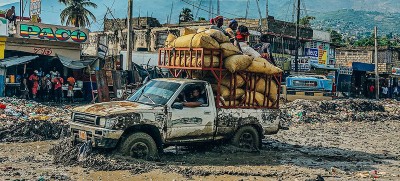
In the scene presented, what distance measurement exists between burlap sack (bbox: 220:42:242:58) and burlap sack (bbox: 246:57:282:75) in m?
0.47

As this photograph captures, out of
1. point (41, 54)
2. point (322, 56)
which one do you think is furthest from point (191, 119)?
point (322, 56)

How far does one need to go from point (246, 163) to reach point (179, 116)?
180 cm

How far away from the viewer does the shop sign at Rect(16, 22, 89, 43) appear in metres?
23.9

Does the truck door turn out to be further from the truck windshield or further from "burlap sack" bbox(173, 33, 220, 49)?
"burlap sack" bbox(173, 33, 220, 49)

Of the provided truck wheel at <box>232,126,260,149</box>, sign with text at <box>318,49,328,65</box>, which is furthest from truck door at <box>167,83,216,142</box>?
sign with text at <box>318,49,328,65</box>

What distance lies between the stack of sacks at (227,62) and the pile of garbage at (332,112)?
866 cm

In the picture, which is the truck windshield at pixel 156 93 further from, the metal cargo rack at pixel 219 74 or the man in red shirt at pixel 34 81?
the man in red shirt at pixel 34 81

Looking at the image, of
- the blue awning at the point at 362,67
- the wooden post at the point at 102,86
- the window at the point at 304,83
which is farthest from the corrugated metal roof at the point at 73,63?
the blue awning at the point at 362,67

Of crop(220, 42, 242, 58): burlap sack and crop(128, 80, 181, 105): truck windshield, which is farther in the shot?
crop(220, 42, 242, 58): burlap sack

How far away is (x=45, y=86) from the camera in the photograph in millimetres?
24219

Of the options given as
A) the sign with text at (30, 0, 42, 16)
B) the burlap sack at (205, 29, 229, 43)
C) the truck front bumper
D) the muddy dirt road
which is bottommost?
the muddy dirt road

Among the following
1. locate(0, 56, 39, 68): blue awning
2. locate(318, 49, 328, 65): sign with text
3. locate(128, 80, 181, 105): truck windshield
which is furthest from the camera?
locate(318, 49, 328, 65): sign with text

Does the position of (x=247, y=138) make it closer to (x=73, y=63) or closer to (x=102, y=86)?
(x=102, y=86)

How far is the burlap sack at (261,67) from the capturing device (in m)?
10.9
